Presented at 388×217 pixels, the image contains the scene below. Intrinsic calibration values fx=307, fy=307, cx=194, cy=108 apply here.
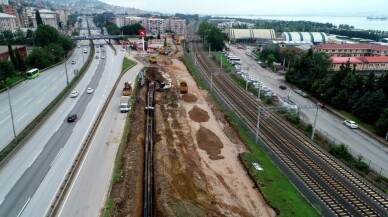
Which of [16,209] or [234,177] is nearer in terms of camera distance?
[16,209]

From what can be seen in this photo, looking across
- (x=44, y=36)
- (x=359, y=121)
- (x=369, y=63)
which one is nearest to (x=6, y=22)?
(x=44, y=36)

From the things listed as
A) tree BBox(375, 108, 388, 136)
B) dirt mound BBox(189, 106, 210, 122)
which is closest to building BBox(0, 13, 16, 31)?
dirt mound BBox(189, 106, 210, 122)

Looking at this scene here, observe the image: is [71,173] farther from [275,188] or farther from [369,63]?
[369,63]

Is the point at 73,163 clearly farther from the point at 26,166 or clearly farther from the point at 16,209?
the point at 16,209

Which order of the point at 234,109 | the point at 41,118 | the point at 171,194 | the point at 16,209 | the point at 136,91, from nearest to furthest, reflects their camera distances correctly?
the point at 16,209 < the point at 171,194 < the point at 41,118 < the point at 234,109 < the point at 136,91

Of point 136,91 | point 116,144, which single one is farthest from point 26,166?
point 136,91

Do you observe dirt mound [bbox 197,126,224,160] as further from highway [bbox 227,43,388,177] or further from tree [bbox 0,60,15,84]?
tree [bbox 0,60,15,84]
